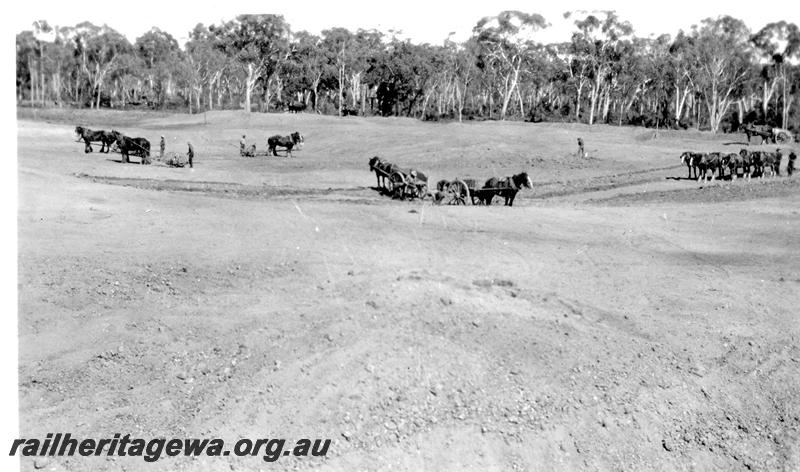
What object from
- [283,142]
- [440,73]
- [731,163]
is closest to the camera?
[731,163]

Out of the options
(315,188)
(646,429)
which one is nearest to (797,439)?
(646,429)

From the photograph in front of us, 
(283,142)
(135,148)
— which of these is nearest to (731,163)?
(283,142)

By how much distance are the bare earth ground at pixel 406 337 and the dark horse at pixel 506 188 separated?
326 centimetres

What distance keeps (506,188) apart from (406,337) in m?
10.2

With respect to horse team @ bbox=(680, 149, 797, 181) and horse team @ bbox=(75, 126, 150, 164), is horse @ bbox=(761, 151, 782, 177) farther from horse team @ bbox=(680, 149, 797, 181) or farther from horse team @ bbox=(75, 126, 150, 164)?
horse team @ bbox=(75, 126, 150, 164)

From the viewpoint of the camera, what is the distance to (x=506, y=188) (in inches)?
748

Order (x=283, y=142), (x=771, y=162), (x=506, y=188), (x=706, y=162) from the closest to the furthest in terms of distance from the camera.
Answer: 1. (x=506, y=188)
2. (x=706, y=162)
3. (x=771, y=162)
4. (x=283, y=142)

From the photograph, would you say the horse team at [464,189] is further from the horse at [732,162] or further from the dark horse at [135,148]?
the dark horse at [135,148]

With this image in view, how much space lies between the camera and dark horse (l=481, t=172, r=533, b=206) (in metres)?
19.0

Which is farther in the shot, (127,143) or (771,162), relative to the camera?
(771,162)

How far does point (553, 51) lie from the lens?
166 ft

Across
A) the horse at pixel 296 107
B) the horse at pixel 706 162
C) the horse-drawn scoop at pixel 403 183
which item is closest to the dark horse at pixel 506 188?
the horse-drawn scoop at pixel 403 183

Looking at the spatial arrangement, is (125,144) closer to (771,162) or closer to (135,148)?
(135,148)

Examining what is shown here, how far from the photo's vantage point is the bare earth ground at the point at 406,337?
27.2ft
